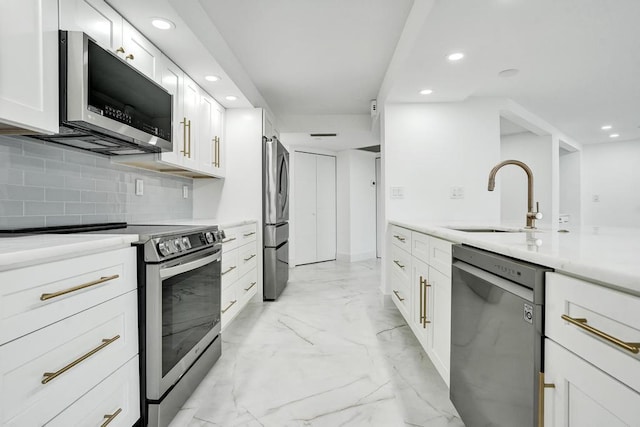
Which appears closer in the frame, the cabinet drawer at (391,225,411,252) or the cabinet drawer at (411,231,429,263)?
the cabinet drawer at (411,231,429,263)

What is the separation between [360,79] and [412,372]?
2.74 meters

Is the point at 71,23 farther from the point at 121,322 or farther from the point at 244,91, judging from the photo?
the point at 244,91

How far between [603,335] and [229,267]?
220 cm

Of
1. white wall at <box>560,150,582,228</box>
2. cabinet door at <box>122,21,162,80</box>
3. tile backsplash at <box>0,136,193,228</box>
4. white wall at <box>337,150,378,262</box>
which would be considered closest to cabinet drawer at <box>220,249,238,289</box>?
tile backsplash at <box>0,136,193,228</box>

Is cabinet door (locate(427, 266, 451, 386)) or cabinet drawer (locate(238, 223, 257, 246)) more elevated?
cabinet drawer (locate(238, 223, 257, 246))

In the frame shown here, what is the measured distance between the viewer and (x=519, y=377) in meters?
0.92

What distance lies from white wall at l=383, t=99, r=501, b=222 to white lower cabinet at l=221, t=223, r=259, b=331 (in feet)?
4.73

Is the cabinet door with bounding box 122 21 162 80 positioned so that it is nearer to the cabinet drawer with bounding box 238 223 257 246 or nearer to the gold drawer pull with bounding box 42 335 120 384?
the cabinet drawer with bounding box 238 223 257 246

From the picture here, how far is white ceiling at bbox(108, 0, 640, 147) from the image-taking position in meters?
1.83

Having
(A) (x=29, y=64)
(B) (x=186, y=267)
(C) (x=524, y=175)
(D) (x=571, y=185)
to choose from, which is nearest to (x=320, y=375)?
(B) (x=186, y=267)

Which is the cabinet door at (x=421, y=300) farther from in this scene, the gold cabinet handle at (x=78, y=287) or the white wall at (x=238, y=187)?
the white wall at (x=238, y=187)

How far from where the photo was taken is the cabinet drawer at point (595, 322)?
59 cm

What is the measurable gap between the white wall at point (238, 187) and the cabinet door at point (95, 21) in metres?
1.70

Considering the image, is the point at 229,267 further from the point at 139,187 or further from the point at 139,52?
the point at 139,52
